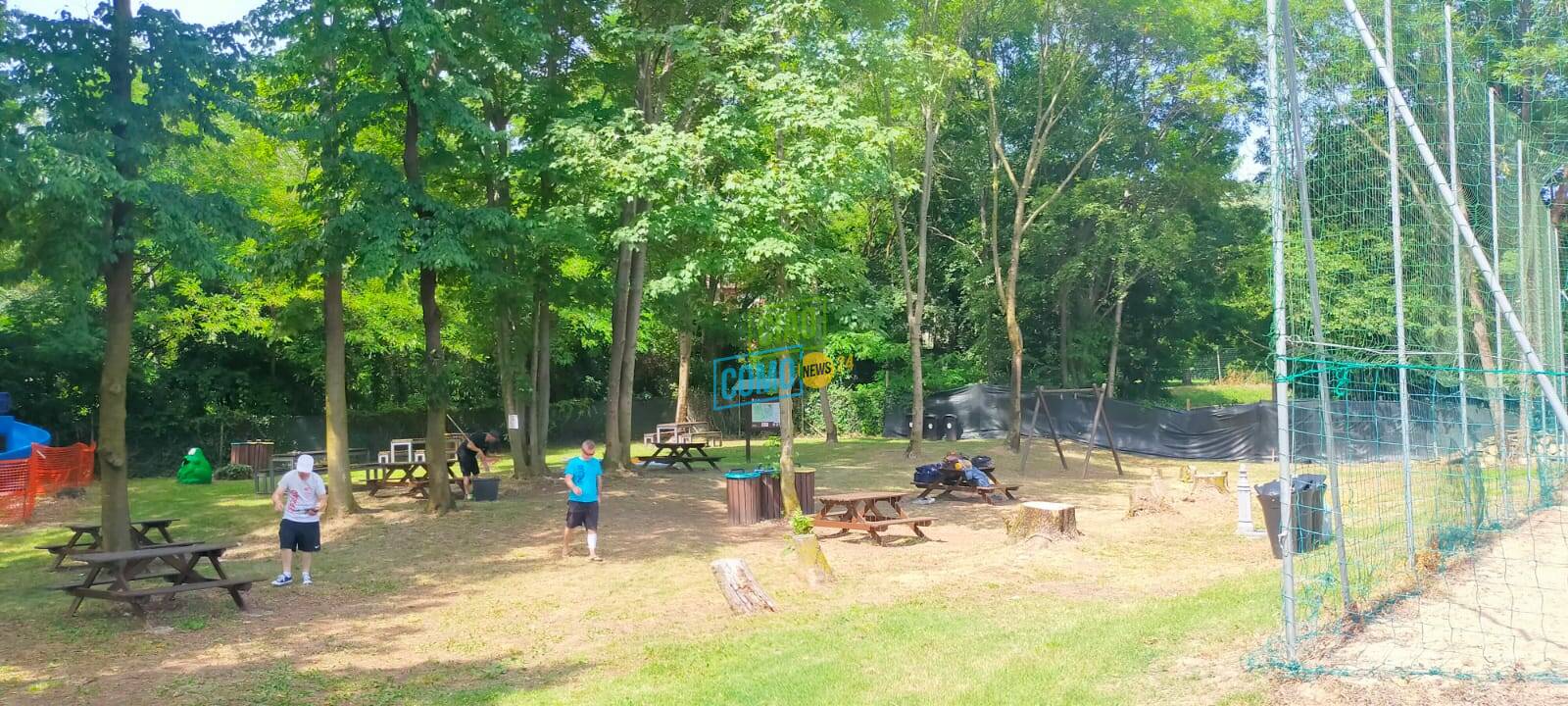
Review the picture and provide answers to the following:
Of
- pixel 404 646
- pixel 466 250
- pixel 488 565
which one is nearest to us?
pixel 404 646

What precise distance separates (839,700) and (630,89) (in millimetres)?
16239

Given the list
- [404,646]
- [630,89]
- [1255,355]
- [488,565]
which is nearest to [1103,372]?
[1255,355]

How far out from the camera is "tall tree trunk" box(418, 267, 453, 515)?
51.9ft

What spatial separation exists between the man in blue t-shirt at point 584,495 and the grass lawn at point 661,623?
0.39 meters

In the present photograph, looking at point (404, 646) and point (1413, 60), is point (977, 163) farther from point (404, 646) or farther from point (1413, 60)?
point (404, 646)

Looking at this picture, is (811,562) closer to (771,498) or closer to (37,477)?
(771,498)

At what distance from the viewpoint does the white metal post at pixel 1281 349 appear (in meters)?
6.16

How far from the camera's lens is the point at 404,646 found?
8.88 metres

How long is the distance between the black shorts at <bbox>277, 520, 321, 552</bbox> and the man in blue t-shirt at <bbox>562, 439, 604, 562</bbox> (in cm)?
289

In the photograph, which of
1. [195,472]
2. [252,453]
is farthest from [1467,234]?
[252,453]

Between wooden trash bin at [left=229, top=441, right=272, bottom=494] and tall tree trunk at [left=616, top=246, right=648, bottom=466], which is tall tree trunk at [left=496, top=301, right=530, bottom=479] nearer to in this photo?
tall tree trunk at [left=616, top=246, right=648, bottom=466]

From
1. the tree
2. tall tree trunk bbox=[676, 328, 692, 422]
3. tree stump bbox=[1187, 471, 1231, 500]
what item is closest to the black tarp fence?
tree stump bbox=[1187, 471, 1231, 500]

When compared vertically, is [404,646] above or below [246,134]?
below

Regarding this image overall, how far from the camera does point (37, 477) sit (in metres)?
17.8
